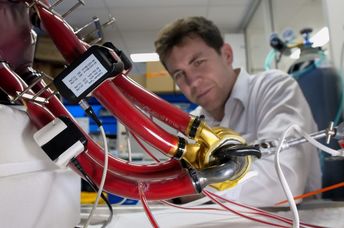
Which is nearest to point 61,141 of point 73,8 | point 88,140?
point 88,140

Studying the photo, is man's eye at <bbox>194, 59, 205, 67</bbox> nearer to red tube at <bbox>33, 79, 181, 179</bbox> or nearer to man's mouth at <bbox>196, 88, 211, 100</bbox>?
man's mouth at <bbox>196, 88, 211, 100</bbox>

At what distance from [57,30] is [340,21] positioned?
0.98 metres

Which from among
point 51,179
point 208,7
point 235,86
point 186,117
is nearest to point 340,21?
point 235,86

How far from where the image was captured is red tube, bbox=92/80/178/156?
0.25 m

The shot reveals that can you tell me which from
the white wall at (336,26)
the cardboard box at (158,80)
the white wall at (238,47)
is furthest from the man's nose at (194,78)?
the white wall at (238,47)

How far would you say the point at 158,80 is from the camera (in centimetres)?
199

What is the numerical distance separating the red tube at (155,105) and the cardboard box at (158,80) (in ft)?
5.32

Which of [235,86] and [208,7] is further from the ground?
[208,7]

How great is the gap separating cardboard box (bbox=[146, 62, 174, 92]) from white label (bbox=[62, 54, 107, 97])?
1687mm

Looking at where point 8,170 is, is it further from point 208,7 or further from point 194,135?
point 208,7

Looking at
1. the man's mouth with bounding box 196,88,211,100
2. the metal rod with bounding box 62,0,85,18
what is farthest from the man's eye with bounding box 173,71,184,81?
the metal rod with bounding box 62,0,85,18

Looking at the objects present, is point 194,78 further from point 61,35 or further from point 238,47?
point 238,47

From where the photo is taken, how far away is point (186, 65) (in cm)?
97

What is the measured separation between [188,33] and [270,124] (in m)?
0.47
